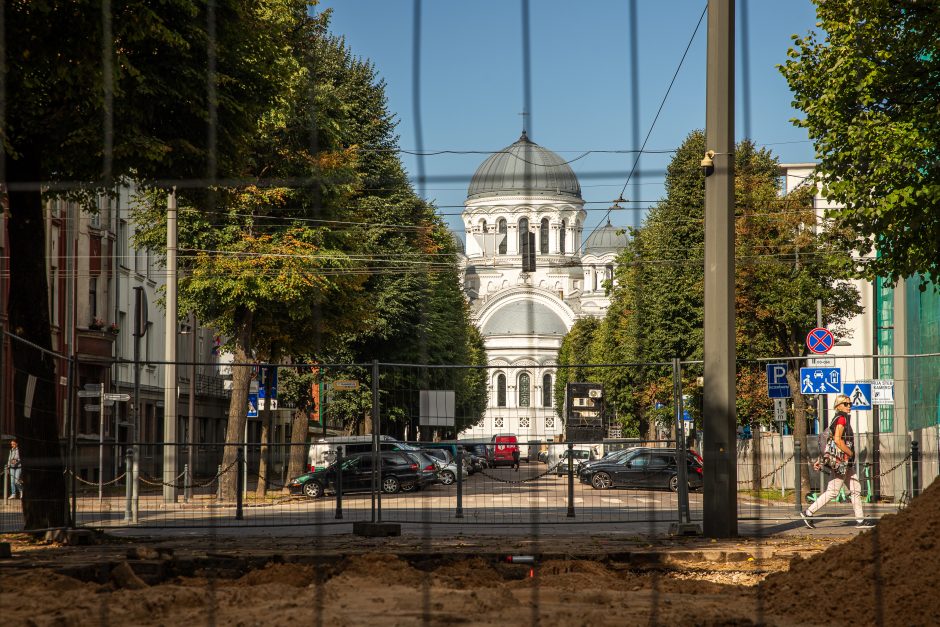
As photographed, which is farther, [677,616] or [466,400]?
[466,400]

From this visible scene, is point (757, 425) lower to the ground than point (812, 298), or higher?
lower

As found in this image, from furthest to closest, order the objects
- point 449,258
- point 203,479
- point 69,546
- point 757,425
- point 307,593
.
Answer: point 449,258 < point 757,425 < point 203,479 < point 69,546 < point 307,593

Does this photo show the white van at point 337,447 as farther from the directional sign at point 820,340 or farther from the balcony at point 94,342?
the balcony at point 94,342

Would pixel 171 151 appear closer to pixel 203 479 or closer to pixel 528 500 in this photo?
pixel 203 479

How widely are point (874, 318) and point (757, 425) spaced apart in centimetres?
556

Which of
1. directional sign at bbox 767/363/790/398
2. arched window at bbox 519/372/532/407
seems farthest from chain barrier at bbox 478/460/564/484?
directional sign at bbox 767/363/790/398

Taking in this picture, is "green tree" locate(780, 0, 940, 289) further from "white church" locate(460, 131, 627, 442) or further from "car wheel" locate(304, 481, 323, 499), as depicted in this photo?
"white church" locate(460, 131, 627, 442)

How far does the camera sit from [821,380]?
69.6 feet

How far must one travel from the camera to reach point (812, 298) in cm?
4034

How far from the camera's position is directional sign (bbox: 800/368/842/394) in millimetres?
21094

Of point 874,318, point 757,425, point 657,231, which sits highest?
point 657,231

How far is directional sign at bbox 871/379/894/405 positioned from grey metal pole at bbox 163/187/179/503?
9.70m

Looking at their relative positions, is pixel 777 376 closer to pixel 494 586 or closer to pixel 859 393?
pixel 859 393

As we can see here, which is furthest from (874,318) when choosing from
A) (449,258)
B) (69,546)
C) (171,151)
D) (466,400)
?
(69,546)
